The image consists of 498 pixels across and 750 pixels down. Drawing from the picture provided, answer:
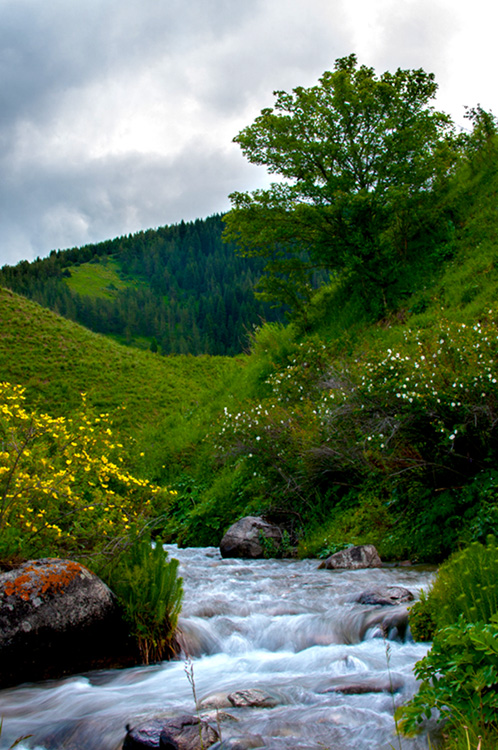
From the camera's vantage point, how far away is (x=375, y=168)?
17438mm

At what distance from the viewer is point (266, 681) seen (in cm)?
423

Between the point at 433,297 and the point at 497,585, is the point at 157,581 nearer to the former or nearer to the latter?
the point at 497,585

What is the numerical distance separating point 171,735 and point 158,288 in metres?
151

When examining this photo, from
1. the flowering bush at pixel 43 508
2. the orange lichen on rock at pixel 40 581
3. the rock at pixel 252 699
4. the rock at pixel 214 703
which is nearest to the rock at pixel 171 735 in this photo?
the rock at pixel 214 703

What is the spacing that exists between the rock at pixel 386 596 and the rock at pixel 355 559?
1.83 meters

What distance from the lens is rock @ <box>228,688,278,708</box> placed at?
3.63m

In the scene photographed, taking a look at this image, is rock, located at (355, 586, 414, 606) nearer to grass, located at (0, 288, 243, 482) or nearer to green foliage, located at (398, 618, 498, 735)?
green foliage, located at (398, 618, 498, 735)

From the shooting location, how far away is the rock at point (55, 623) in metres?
4.13

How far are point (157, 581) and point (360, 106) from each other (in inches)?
672

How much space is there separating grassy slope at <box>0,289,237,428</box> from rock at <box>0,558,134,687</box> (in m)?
17.9

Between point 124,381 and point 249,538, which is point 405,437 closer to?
point 249,538

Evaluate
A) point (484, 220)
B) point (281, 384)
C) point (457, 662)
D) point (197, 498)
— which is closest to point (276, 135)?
point (484, 220)

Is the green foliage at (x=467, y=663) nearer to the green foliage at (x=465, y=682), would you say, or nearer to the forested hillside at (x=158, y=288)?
the green foliage at (x=465, y=682)

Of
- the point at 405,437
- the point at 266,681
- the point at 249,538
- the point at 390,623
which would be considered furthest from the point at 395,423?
the point at 266,681
